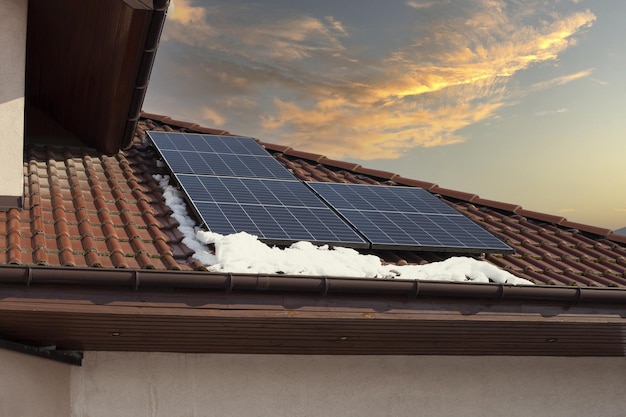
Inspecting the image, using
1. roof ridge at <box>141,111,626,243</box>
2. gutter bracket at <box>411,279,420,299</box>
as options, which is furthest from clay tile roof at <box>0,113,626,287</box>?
gutter bracket at <box>411,279,420,299</box>

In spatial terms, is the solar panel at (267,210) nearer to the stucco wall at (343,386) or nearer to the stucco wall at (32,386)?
the stucco wall at (343,386)

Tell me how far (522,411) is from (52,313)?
5691 millimetres

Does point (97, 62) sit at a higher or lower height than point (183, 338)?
higher

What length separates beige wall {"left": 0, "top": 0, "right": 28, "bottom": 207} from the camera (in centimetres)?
898

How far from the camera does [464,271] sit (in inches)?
359

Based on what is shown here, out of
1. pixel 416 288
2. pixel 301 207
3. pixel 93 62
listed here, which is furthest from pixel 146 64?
pixel 416 288

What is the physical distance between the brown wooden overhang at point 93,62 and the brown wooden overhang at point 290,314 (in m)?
3.62

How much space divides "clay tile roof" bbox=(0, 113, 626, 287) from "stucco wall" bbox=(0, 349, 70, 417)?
95cm

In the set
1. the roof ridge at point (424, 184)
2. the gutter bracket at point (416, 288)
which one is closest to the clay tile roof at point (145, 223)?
the roof ridge at point (424, 184)

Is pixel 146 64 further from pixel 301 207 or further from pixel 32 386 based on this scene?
pixel 32 386

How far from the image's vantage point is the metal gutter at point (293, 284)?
693 cm

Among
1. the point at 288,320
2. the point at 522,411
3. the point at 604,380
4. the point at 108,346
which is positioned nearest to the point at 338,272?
the point at 288,320

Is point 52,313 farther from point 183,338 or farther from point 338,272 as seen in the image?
point 338,272

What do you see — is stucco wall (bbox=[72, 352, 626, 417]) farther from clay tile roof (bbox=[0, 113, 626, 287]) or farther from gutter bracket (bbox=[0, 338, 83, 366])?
clay tile roof (bbox=[0, 113, 626, 287])
